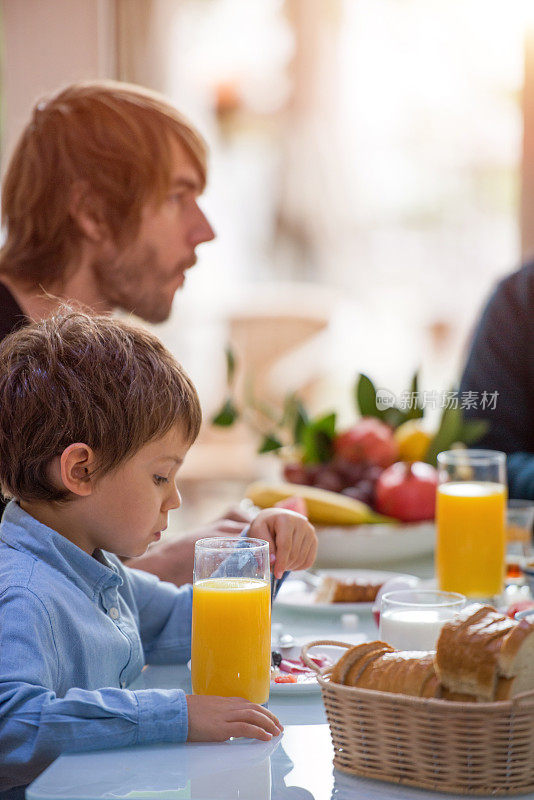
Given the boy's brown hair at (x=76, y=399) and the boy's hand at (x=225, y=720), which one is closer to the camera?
the boy's hand at (x=225, y=720)

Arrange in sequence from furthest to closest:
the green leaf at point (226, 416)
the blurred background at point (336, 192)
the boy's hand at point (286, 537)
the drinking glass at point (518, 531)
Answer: the blurred background at point (336, 192)
the green leaf at point (226, 416)
the drinking glass at point (518, 531)
the boy's hand at point (286, 537)

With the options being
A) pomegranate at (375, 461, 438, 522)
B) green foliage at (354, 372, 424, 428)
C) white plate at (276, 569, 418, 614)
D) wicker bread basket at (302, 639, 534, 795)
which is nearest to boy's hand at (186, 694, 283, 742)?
wicker bread basket at (302, 639, 534, 795)

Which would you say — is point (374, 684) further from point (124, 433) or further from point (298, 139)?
point (298, 139)

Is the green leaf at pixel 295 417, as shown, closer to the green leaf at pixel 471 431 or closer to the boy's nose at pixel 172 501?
the green leaf at pixel 471 431

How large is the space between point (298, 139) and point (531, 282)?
3400 mm

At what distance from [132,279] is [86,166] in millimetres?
206

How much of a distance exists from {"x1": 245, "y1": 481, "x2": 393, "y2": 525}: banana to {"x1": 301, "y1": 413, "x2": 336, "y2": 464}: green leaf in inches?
5.1

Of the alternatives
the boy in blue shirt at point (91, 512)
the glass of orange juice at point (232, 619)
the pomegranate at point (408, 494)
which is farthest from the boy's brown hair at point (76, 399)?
the pomegranate at point (408, 494)

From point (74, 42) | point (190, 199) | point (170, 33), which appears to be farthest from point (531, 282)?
point (170, 33)

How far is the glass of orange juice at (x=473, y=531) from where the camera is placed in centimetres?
137

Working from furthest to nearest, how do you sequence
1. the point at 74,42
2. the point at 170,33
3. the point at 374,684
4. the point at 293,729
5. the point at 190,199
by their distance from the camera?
the point at 170,33
the point at 74,42
the point at 190,199
the point at 293,729
the point at 374,684

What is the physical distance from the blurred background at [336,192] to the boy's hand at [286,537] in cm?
360

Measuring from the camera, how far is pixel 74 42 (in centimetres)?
272

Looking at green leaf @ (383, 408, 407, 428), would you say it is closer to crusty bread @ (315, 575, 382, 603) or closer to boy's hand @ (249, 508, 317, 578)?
crusty bread @ (315, 575, 382, 603)
